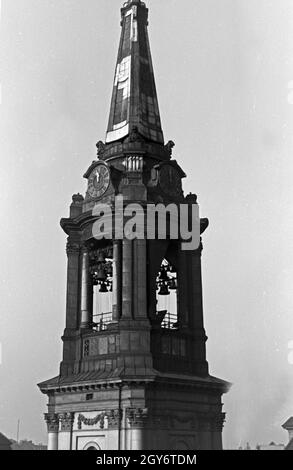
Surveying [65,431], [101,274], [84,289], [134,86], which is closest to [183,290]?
[101,274]

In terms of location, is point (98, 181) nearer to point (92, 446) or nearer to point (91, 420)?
point (91, 420)

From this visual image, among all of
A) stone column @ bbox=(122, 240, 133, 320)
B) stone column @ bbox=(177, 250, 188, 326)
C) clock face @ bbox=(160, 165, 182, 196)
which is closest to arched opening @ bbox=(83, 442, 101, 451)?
stone column @ bbox=(122, 240, 133, 320)

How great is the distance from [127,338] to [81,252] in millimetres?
5722

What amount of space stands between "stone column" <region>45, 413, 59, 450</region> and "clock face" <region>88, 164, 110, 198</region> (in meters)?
10.4

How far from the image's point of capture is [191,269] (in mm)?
34219

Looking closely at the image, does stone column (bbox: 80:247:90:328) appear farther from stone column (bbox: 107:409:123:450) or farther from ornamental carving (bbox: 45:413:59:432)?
stone column (bbox: 107:409:123:450)

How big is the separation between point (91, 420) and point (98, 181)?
11.2 m

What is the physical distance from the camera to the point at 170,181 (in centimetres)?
3416

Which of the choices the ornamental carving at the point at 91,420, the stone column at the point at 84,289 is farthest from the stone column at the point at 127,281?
the ornamental carving at the point at 91,420

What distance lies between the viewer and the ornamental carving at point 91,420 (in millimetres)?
29973

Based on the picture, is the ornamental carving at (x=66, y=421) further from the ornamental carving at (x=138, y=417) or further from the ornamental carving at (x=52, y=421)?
the ornamental carving at (x=138, y=417)
